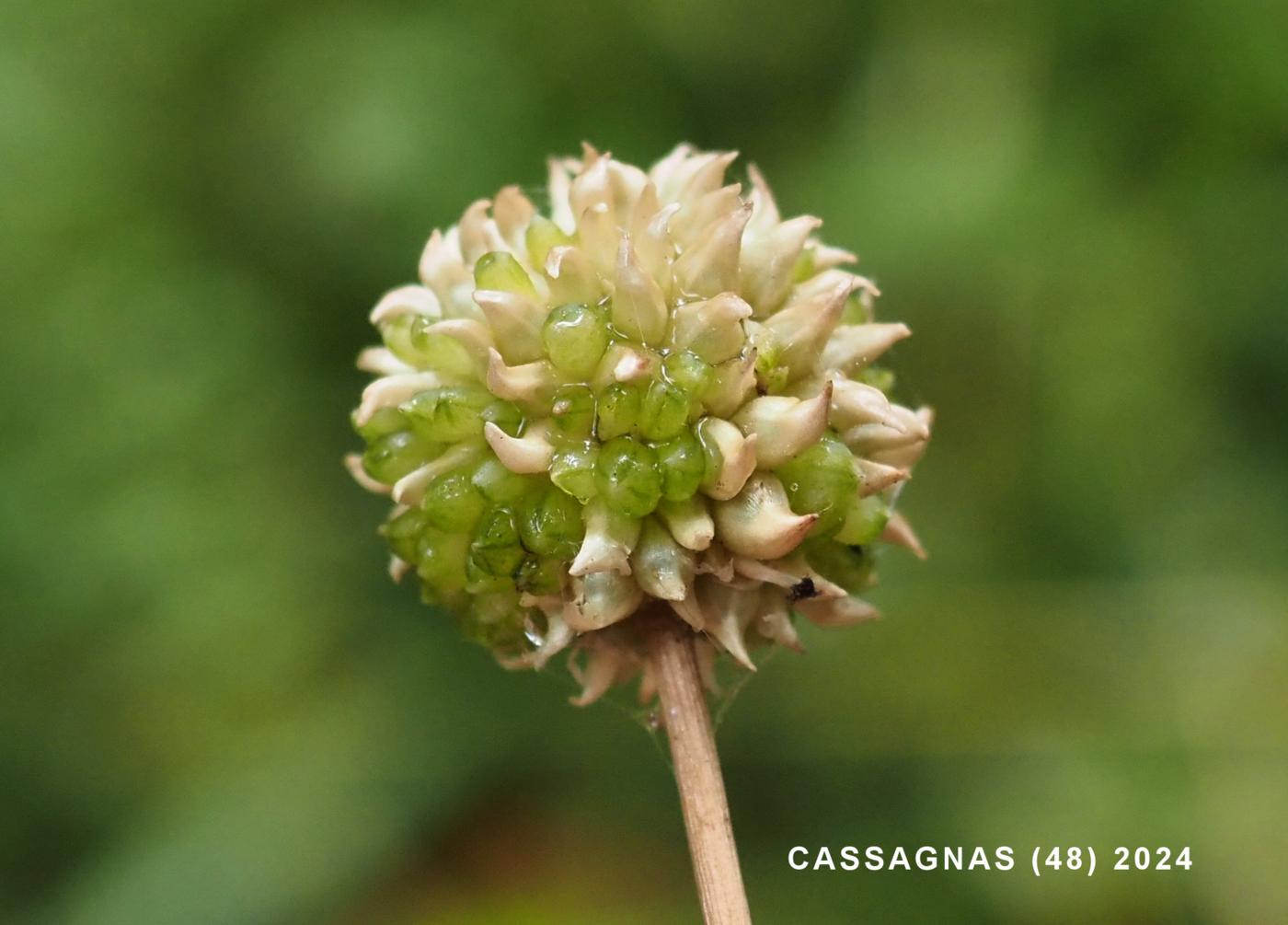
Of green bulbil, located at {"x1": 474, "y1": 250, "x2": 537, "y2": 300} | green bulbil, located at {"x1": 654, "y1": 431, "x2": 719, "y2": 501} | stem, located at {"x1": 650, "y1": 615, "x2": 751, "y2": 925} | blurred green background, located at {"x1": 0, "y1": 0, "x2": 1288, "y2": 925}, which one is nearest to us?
stem, located at {"x1": 650, "y1": 615, "x2": 751, "y2": 925}

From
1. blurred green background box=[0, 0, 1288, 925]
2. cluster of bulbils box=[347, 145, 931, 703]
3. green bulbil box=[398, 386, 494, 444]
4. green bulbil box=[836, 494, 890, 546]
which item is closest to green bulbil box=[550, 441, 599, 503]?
cluster of bulbils box=[347, 145, 931, 703]

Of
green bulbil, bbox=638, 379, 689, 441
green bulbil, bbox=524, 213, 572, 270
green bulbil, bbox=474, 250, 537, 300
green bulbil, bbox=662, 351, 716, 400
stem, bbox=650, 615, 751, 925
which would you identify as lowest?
stem, bbox=650, 615, 751, 925

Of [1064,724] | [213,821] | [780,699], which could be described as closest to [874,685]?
[780,699]

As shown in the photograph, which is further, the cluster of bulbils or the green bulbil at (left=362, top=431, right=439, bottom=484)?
the green bulbil at (left=362, top=431, right=439, bottom=484)

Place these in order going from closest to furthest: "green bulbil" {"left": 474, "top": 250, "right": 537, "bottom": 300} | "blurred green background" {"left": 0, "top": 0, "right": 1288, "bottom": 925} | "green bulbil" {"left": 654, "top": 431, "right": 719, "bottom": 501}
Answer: "green bulbil" {"left": 654, "top": 431, "right": 719, "bottom": 501} < "green bulbil" {"left": 474, "top": 250, "right": 537, "bottom": 300} < "blurred green background" {"left": 0, "top": 0, "right": 1288, "bottom": 925}

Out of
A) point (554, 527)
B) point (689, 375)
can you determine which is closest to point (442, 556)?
point (554, 527)

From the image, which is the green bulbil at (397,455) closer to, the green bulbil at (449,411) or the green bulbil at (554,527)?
the green bulbil at (449,411)

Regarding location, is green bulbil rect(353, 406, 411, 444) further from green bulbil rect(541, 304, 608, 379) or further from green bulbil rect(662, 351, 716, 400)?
green bulbil rect(662, 351, 716, 400)
